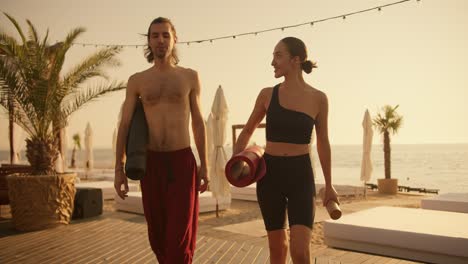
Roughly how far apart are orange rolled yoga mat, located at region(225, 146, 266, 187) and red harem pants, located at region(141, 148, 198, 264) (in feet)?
1.31

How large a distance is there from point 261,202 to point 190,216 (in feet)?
1.63

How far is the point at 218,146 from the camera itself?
358 inches

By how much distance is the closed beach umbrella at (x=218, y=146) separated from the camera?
8984 millimetres

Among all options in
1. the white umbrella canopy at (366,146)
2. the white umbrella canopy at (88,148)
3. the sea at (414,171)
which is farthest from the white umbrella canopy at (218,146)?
the white umbrella canopy at (88,148)

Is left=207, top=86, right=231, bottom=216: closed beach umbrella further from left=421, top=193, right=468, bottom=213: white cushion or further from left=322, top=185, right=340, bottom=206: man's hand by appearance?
left=322, top=185, right=340, bottom=206: man's hand

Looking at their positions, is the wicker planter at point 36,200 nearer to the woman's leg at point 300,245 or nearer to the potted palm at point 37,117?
the potted palm at point 37,117

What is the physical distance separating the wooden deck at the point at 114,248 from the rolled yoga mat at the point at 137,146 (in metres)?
2.65

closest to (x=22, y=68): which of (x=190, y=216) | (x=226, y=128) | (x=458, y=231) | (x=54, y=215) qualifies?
(x=54, y=215)

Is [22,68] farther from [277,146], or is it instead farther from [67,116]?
[277,146]

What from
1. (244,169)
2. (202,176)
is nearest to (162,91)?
(202,176)

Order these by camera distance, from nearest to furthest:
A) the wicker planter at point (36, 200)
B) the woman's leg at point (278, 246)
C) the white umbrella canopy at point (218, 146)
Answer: the woman's leg at point (278, 246) → the wicker planter at point (36, 200) → the white umbrella canopy at point (218, 146)

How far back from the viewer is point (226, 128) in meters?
9.26

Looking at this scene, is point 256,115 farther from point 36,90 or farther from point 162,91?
point 36,90

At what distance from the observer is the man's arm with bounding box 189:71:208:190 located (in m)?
2.75
